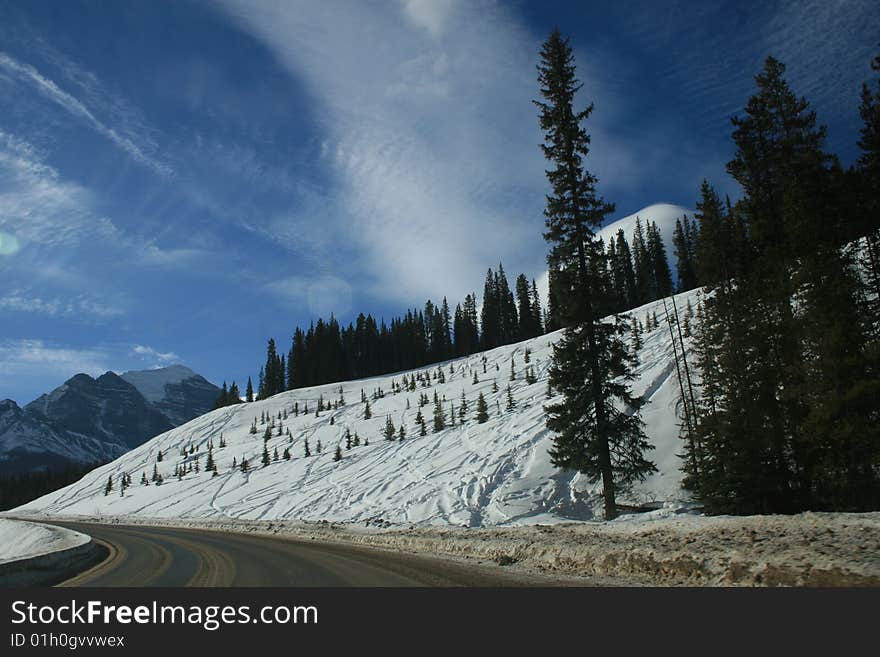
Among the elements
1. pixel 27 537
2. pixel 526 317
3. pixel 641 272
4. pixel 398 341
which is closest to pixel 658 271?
pixel 641 272

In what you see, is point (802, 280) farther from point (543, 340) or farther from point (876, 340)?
point (543, 340)

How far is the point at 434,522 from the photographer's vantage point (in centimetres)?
2423

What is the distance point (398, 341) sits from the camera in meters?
116

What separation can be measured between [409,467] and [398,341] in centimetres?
8026

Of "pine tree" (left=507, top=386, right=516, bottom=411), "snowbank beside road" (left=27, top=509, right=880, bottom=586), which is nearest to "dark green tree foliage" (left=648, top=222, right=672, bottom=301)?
"pine tree" (left=507, top=386, right=516, bottom=411)

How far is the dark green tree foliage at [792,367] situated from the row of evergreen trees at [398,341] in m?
77.4

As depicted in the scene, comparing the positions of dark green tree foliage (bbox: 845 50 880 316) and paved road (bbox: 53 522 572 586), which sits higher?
dark green tree foliage (bbox: 845 50 880 316)

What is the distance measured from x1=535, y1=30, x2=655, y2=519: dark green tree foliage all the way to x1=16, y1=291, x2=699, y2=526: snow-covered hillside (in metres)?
3.44

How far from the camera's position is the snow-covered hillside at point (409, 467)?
25094 mm

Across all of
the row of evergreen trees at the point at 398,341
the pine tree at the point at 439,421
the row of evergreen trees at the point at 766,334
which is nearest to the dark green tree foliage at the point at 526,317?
the row of evergreen trees at the point at 398,341

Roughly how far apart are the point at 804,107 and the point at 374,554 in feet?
88.0

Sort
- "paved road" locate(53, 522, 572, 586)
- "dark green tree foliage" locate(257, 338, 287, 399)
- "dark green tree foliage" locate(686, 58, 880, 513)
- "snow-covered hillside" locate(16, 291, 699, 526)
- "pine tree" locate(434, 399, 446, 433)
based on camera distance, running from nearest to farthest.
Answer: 1. "paved road" locate(53, 522, 572, 586)
2. "dark green tree foliage" locate(686, 58, 880, 513)
3. "snow-covered hillside" locate(16, 291, 699, 526)
4. "pine tree" locate(434, 399, 446, 433)
5. "dark green tree foliage" locate(257, 338, 287, 399)

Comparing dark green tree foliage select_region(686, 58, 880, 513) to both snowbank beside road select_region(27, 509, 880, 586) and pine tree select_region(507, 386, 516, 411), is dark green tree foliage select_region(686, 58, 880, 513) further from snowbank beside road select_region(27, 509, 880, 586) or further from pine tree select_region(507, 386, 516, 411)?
pine tree select_region(507, 386, 516, 411)

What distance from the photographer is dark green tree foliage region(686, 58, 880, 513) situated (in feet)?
54.7
